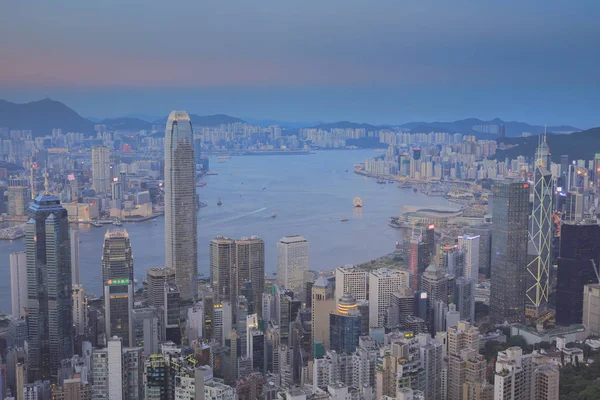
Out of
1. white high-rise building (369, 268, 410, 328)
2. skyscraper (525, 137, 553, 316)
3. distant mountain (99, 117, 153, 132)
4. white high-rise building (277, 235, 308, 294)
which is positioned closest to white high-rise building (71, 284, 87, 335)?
white high-rise building (277, 235, 308, 294)

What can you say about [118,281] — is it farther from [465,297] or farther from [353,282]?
[465,297]

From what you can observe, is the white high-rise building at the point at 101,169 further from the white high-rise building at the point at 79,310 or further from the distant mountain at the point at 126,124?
the white high-rise building at the point at 79,310

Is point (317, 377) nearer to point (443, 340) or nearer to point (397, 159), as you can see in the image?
point (443, 340)

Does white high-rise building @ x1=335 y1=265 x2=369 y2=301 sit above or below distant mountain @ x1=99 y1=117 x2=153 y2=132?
below

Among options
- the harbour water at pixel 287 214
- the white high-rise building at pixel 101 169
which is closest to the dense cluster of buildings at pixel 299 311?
the harbour water at pixel 287 214

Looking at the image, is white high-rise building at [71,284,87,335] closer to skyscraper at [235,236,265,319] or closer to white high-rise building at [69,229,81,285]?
white high-rise building at [69,229,81,285]

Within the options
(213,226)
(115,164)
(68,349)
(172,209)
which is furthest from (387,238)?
(68,349)
